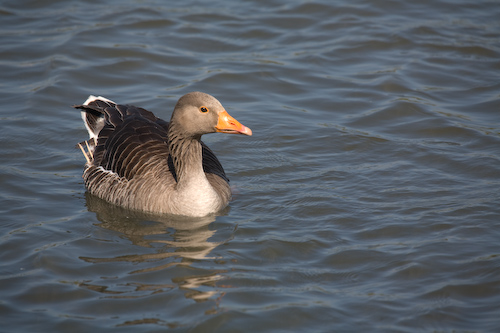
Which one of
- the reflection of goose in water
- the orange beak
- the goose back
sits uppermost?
the orange beak

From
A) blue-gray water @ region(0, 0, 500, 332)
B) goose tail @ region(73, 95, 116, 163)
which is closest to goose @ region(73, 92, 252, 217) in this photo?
goose tail @ region(73, 95, 116, 163)

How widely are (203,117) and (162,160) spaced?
128 centimetres

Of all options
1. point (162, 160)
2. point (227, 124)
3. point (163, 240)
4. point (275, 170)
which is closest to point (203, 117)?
point (227, 124)

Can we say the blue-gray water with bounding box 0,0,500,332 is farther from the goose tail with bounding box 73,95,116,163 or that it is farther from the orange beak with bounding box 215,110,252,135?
the orange beak with bounding box 215,110,252,135

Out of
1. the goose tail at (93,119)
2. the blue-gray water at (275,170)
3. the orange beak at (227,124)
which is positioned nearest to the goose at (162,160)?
the orange beak at (227,124)

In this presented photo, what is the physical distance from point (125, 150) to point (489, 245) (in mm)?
5069

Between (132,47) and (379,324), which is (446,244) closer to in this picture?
(379,324)

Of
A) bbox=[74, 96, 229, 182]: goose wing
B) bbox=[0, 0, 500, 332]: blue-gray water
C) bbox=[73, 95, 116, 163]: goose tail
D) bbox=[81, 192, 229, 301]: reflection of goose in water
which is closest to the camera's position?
bbox=[0, 0, 500, 332]: blue-gray water

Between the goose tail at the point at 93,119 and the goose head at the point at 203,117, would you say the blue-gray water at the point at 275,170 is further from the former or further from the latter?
the goose head at the point at 203,117

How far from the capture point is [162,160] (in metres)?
9.01

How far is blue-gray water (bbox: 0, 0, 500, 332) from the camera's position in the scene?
21.5ft

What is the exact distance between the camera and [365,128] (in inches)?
430

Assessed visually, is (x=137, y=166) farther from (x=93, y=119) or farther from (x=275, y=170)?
(x=275, y=170)

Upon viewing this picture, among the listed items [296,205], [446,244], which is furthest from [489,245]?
[296,205]
